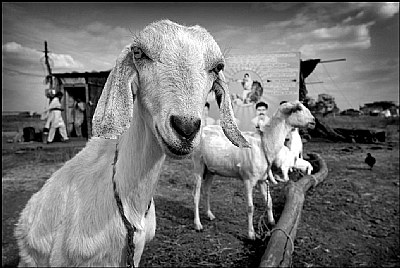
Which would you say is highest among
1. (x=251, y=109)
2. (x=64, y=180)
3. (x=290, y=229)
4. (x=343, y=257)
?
(x=251, y=109)

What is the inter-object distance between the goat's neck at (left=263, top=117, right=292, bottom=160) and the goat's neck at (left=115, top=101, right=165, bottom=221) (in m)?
3.98

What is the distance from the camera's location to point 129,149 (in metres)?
2.02

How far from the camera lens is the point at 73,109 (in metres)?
18.7

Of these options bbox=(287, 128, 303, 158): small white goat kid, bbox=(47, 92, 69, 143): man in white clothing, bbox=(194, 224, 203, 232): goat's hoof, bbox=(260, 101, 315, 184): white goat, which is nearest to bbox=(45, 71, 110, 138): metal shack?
bbox=(47, 92, 69, 143): man in white clothing

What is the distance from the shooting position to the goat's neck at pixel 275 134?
572cm

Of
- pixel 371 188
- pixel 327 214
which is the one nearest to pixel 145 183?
pixel 327 214

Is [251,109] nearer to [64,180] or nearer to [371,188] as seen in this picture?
[371,188]

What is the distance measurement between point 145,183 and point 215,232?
416cm

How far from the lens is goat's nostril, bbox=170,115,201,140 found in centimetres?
145

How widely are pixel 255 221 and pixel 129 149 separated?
4933 millimetres

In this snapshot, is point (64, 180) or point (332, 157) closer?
point (64, 180)

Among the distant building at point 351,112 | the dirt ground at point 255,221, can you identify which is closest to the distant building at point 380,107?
the distant building at point 351,112

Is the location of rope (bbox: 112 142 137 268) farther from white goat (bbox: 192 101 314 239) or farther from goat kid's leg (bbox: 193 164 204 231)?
Result: goat kid's leg (bbox: 193 164 204 231)

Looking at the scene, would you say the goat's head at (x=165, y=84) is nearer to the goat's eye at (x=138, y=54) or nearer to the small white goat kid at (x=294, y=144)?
the goat's eye at (x=138, y=54)
